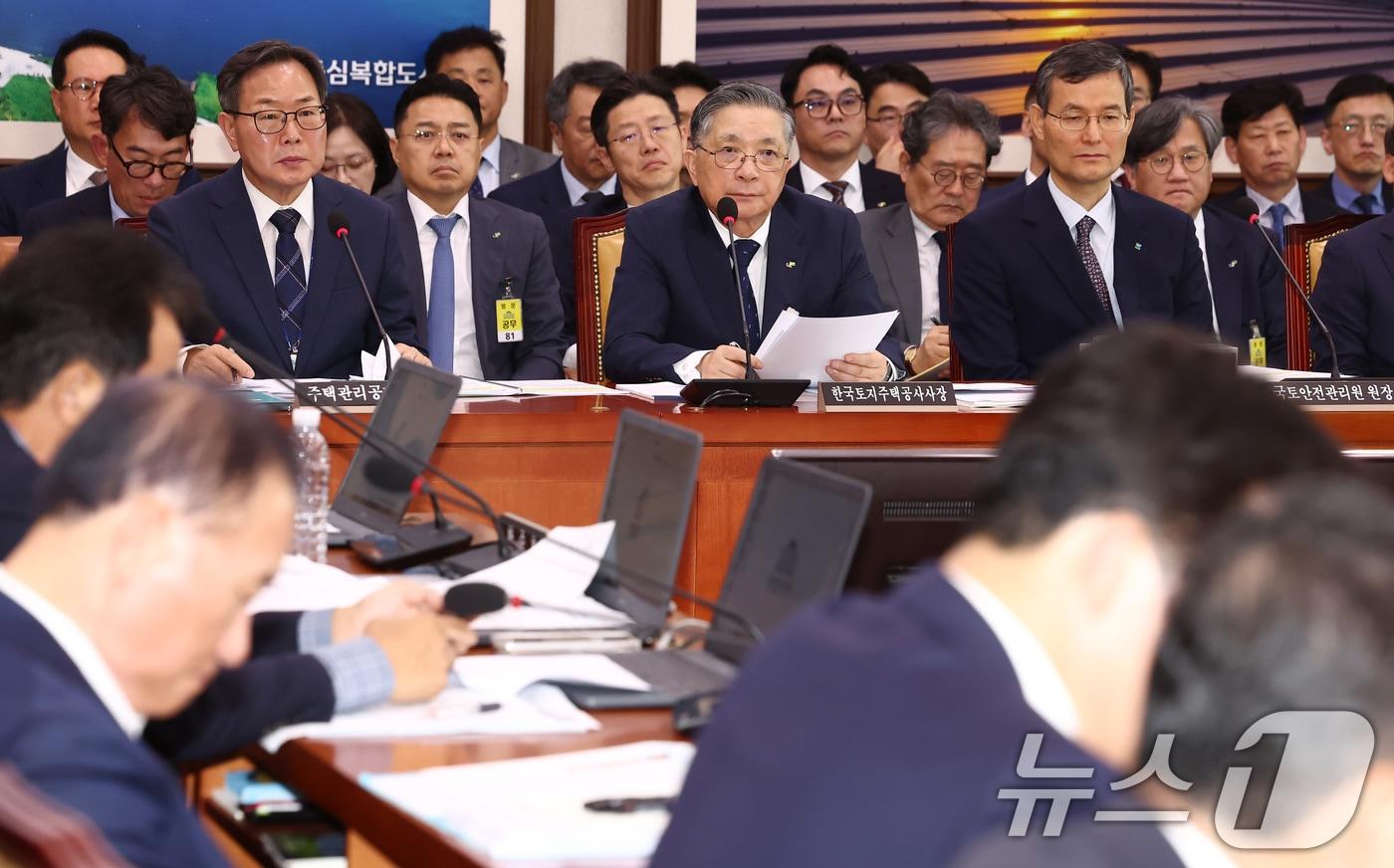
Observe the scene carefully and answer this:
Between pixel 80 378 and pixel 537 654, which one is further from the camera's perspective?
pixel 537 654

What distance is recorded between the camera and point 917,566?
1871 millimetres

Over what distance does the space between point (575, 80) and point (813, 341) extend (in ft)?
7.94

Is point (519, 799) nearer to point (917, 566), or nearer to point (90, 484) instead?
point (90, 484)

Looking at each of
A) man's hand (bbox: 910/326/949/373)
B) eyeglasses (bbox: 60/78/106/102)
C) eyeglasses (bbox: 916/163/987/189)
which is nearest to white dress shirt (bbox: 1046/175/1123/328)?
man's hand (bbox: 910/326/949/373)

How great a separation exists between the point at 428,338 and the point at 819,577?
2903mm

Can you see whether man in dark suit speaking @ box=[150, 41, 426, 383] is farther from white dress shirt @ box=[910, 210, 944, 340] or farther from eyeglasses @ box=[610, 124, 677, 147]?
white dress shirt @ box=[910, 210, 944, 340]

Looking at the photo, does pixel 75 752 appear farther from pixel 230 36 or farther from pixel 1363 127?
pixel 1363 127

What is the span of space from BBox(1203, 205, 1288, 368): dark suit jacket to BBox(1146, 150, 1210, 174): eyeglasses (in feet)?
0.46

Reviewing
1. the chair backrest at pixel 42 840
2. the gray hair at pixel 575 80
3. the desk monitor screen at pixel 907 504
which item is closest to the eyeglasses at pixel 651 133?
the gray hair at pixel 575 80

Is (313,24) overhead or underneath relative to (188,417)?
overhead

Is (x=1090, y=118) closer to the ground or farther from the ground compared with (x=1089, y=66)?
closer to the ground

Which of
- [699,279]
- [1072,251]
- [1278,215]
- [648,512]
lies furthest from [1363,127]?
[648,512]

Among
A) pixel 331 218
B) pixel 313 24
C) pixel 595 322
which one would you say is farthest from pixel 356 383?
pixel 313 24

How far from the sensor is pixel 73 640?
44.3 inches
